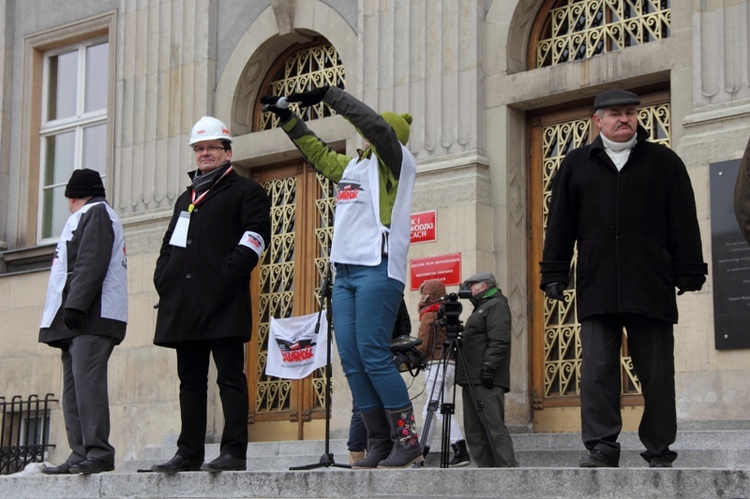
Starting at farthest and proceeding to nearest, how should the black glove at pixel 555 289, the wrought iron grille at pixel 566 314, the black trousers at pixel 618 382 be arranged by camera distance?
the wrought iron grille at pixel 566 314 < the black glove at pixel 555 289 < the black trousers at pixel 618 382

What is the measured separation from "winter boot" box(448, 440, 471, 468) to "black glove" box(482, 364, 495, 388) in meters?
0.67

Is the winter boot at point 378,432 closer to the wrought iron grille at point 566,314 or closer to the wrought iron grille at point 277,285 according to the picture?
the wrought iron grille at point 566,314

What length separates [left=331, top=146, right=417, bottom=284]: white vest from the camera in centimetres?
796

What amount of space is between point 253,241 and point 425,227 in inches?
199

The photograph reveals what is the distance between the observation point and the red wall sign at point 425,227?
43.7 feet

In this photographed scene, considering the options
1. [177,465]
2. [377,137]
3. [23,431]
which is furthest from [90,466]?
[23,431]

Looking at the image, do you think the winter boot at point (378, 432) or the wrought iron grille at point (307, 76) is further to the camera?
the wrought iron grille at point (307, 76)

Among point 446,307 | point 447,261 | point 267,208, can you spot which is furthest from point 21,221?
point 267,208

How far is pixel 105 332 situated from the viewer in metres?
9.14

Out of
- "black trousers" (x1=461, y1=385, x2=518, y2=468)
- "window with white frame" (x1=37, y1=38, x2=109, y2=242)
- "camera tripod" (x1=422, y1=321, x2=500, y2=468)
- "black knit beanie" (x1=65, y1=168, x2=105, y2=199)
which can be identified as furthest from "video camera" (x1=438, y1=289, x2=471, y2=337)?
"window with white frame" (x1=37, y1=38, x2=109, y2=242)

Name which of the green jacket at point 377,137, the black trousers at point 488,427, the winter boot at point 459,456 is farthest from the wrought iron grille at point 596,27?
the green jacket at point 377,137

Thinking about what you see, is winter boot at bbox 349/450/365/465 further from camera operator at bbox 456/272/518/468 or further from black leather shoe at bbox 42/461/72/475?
black leather shoe at bbox 42/461/72/475

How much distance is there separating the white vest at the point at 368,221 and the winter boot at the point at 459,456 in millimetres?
3784

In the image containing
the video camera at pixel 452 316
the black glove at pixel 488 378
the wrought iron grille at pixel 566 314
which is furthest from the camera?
the wrought iron grille at pixel 566 314
